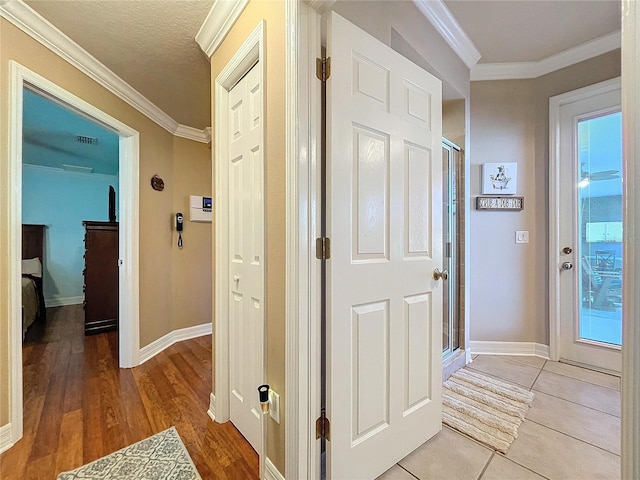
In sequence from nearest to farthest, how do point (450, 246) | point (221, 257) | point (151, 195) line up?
point (221, 257) < point (450, 246) < point (151, 195)

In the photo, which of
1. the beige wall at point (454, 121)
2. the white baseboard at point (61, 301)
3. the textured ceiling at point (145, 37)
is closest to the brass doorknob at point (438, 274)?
the beige wall at point (454, 121)

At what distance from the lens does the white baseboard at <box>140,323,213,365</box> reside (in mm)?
2611

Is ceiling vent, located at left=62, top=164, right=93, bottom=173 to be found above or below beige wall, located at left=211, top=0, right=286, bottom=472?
above

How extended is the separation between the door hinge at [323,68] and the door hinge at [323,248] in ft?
2.16

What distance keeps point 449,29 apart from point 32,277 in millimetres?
5832

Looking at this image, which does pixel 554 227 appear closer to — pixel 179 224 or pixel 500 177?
pixel 500 177

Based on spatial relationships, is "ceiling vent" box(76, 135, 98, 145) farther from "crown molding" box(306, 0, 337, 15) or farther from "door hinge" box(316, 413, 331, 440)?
"door hinge" box(316, 413, 331, 440)

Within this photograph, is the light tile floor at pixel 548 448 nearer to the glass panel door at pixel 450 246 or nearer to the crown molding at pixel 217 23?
the glass panel door at pixel 450 246

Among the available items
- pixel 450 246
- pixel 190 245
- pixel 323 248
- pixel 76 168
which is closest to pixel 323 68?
pixel 323 248

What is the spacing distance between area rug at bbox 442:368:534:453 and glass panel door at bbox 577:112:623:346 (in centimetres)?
102

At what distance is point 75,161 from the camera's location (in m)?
4.41

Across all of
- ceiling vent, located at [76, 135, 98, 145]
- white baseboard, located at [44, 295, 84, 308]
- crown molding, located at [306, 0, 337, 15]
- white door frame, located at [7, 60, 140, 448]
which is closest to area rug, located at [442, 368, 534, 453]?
crown molding, located at [306, 0, 337, 15]

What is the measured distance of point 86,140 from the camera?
3.59 metres

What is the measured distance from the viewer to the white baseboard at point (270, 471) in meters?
1.20
